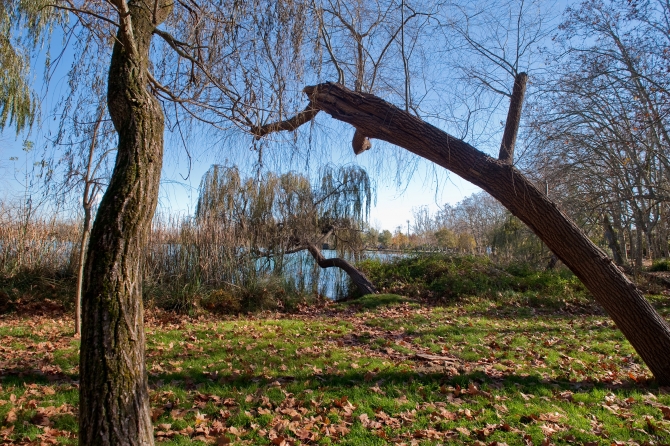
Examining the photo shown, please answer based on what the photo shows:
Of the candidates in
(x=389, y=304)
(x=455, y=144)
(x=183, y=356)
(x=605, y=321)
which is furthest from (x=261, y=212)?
(x=605, y=321)

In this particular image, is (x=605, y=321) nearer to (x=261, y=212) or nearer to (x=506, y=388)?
(x=506, y=388)

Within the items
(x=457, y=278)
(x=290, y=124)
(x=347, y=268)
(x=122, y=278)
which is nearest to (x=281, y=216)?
(x=347, y=268)

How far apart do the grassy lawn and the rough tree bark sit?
3.53 ft

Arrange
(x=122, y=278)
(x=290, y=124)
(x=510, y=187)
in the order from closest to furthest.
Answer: (x=122, y=278) < (x=290, y=124) < (x=510, y=187)

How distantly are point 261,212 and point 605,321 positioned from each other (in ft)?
30.9

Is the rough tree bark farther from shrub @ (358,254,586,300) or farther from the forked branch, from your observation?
shrub @ (358,254,586,300)

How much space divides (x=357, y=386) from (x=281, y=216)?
937 cm

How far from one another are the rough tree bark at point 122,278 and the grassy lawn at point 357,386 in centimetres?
108

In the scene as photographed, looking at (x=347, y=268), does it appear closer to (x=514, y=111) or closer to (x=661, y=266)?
(x=514, y=111)

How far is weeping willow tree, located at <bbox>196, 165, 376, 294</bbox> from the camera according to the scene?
448 inches

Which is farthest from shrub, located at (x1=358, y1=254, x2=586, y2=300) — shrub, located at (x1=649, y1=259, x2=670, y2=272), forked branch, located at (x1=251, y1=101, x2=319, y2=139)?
forked branch, located at (x1=251, y1=101, x2=319, y2=139)

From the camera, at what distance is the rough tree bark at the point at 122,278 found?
2328 millimetres

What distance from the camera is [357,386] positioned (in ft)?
14.6

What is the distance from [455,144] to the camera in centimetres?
525
